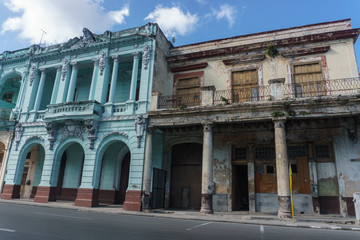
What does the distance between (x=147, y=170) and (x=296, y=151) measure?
7374mm

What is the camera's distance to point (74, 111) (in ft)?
47.5

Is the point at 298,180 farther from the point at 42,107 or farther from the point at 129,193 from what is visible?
the point at 42,107

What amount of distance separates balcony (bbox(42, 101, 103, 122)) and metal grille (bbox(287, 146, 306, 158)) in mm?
10297

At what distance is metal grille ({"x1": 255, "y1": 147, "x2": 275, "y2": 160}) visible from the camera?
13.0 m

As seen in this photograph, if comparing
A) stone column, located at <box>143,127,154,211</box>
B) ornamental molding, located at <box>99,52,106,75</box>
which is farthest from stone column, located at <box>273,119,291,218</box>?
ornamental molding, located at <box>99,52,106,75</box>

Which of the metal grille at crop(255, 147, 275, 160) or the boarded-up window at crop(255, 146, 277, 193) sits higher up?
the metal grille at crop(255, 147, 275, 160)

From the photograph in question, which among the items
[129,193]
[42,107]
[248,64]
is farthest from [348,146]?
[42,107]

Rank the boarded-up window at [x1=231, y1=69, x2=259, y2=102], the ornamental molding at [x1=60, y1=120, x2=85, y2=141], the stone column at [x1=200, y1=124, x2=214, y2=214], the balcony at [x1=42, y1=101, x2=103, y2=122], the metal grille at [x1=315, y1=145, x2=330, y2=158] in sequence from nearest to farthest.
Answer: the stone column at [x1=200, y1=124, x2=214, y2=214], the metal grille at [x1=315, y1=145, x2=330, y2=158], the boarded-up window at [x1=231, y1=69, x2=259, y2=102], the balcony at [x1=42, y1=101, x2=103, y2=122], the ornamental molding at [x1=60, y1=120, x2=85, y2=141]

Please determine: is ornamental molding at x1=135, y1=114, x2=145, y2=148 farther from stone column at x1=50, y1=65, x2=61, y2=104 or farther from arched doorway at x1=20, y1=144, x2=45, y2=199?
arched doorway at x1=20, y1=144, x2=45, y2=199

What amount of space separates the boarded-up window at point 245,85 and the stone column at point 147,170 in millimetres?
4910

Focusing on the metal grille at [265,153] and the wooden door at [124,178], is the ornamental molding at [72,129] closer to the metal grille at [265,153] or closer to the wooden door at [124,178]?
the wooden door at [124,178]

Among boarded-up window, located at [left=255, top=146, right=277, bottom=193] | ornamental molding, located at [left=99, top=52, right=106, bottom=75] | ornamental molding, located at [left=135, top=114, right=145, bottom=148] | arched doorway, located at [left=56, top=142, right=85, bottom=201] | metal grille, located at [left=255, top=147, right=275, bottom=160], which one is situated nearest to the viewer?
boarded-up window, located at [left=255, top=146, right=277, bottom=193]

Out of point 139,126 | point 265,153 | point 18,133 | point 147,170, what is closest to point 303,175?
point 265,153

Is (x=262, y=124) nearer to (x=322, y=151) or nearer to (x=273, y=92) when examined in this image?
(x=273, y=92)
